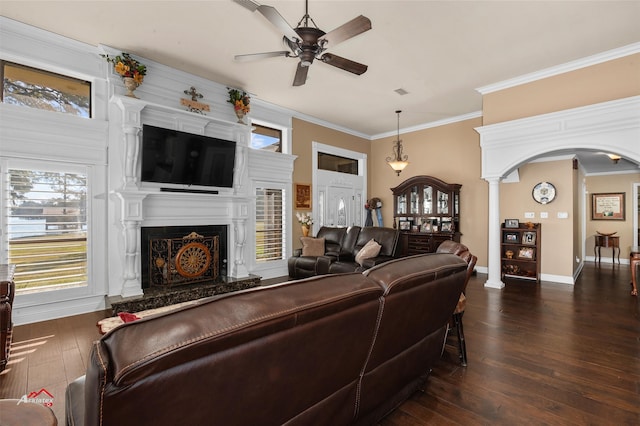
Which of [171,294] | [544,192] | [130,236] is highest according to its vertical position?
[544,192]

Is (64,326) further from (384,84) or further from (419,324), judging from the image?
(384,84)

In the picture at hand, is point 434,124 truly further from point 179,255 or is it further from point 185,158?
point 179,255

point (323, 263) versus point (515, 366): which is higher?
point (323, 263)

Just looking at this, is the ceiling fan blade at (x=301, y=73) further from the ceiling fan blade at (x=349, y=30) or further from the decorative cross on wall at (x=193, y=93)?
the decorative cross on wall at (x=193, y=93)

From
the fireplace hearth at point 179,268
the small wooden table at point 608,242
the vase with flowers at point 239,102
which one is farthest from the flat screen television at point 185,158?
the small wooden table at point 608,242

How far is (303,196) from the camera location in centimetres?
673

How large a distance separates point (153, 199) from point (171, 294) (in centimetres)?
134

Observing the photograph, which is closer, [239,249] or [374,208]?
[239,249]

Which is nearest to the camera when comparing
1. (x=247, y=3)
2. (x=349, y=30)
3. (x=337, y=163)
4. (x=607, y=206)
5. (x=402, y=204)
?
(x=247, y=3)

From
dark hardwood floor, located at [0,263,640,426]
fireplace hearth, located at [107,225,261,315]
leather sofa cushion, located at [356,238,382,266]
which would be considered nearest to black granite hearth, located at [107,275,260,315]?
fireplace hearth, located at [107,225,261,315]

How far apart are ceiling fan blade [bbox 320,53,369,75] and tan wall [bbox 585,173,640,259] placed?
9.49m

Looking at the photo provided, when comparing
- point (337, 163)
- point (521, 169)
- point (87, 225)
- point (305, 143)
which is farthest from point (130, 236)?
point (521, 169)

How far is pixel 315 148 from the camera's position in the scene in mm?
7008

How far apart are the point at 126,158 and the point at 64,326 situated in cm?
210
